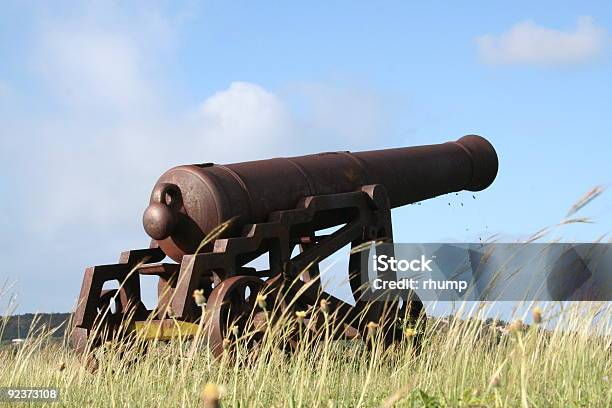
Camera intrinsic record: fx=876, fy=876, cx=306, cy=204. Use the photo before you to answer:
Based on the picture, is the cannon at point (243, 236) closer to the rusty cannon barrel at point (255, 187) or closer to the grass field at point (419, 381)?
the rusty cannon barrel at point (255, 187)

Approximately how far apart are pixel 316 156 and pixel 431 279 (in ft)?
5.89

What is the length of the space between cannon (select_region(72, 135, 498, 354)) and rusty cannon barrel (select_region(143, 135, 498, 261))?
1 cm

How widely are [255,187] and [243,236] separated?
536mm

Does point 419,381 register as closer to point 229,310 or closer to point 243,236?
point 229,310

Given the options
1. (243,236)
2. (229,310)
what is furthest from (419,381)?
(243,236)

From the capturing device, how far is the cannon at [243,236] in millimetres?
7258

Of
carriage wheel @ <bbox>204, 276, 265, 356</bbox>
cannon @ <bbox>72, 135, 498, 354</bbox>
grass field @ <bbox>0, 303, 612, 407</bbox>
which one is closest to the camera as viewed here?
grass field @ <bbox>0, 303, 612, 407</bbox>

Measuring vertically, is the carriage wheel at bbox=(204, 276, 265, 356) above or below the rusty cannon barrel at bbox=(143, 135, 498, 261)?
below

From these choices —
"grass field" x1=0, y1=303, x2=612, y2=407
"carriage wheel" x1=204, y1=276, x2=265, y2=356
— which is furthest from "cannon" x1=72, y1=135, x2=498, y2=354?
"grass field" x1=0, y1=303, x2=612, y2=407

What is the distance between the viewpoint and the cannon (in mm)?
7258

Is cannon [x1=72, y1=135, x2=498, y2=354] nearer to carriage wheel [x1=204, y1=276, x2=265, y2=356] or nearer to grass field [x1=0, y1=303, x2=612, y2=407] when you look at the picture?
carriage wheel [x1=204, y1=276, x2=265, y2=356]

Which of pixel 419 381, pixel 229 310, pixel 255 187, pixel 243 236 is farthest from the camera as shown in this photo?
pixel 255 187

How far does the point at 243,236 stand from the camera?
25.5ft

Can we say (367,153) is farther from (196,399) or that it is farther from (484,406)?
(484,406)
